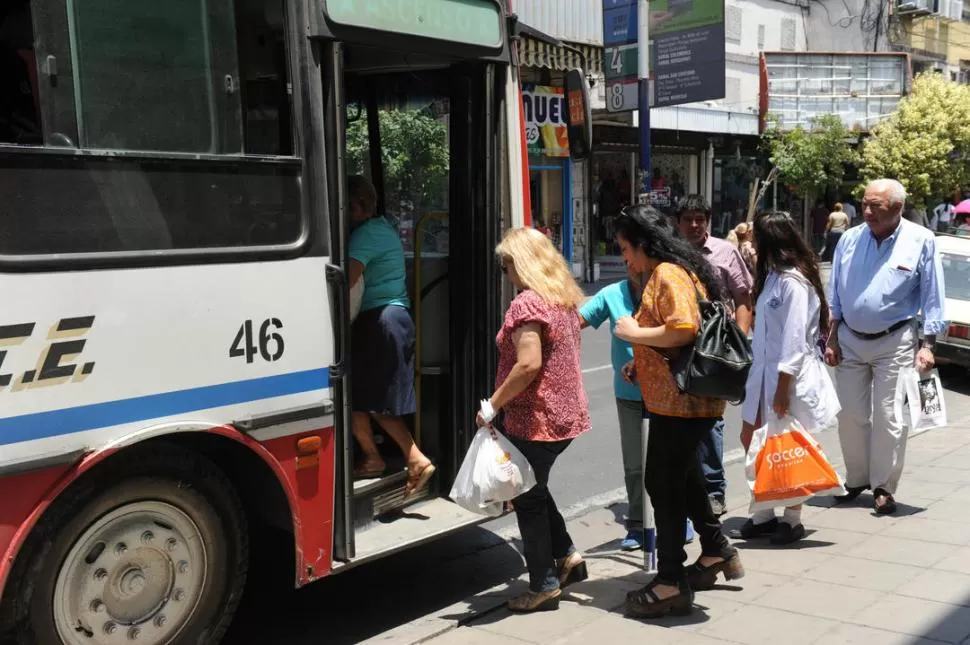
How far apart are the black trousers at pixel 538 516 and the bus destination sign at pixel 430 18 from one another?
187 cm

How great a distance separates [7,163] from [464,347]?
8.10ft

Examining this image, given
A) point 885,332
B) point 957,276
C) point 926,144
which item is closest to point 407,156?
point 885,332

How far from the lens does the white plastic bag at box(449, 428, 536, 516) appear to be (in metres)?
4.32

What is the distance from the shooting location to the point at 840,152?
86.9 ft

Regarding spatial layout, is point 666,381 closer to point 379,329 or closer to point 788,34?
point 379,329

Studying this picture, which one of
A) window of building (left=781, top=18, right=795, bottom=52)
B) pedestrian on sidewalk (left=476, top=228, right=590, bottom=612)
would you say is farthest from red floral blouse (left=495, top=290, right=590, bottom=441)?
window of building (left=781, top=18, right=795, bottom=52)

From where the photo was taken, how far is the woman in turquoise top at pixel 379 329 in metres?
4.93

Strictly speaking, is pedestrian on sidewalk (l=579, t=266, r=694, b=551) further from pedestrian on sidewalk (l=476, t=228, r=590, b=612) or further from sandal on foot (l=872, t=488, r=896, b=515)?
sandal on foot (l=872, t=488, r=896, b=515)

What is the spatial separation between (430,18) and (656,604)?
2814 millimetres

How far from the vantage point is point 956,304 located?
1068 centimetres

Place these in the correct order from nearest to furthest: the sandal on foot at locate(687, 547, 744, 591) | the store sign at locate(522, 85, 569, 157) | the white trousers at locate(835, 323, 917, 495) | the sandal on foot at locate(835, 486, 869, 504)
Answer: the sandal on foot at locate(687, 547, 744, 591) < the white trousers at locate(835, 323, 917, 495) < the sandal on foot at locate(835, 486, 869, 504) < the store sign at locate(522, 85, 569, 157)

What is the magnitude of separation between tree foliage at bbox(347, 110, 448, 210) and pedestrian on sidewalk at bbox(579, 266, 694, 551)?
98 centimetres

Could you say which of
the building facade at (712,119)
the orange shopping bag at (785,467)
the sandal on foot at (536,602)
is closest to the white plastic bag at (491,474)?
the sandal on foot at (536,602)

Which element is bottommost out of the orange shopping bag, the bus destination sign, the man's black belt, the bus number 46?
the orange shopping bag
